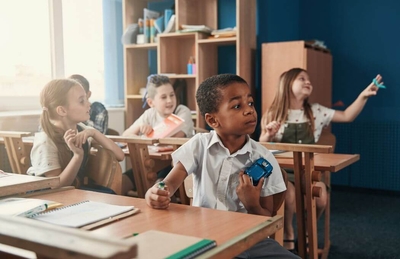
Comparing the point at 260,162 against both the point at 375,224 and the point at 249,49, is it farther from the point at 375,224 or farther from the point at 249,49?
the point at 249,49

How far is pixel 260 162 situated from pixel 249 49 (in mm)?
2813

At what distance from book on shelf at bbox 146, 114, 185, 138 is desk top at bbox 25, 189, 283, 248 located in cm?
162

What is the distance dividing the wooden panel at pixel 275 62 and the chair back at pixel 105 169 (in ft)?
6.67

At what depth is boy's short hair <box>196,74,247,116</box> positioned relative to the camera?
1.60m

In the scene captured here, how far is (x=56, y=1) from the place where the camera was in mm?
4094

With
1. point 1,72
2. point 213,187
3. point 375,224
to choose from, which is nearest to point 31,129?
point 1,72

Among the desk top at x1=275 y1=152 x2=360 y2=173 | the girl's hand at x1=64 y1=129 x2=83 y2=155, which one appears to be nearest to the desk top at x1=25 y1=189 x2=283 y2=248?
the girl's hand at x1=64 y1=129 x2=83 y2=155

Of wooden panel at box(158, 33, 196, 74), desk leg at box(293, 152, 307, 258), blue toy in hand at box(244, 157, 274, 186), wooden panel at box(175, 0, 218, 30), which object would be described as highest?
wooden panel at box(175, 0, 218, 30)

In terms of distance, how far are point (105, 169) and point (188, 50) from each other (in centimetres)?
250

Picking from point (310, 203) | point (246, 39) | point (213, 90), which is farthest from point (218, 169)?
point (246, 39)

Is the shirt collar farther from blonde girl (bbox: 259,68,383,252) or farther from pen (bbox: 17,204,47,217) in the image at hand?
blonde girl (bbox: 259,68,383,252)

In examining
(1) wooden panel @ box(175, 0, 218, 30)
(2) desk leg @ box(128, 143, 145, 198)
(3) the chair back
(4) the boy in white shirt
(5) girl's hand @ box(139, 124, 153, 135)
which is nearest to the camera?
(4) the boy in white shirt

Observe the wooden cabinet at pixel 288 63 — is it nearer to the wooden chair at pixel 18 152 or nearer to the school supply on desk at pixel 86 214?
the wooden chair at pixel 18 152

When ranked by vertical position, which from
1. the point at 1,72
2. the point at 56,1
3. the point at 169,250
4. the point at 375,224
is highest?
the point at 56,1
